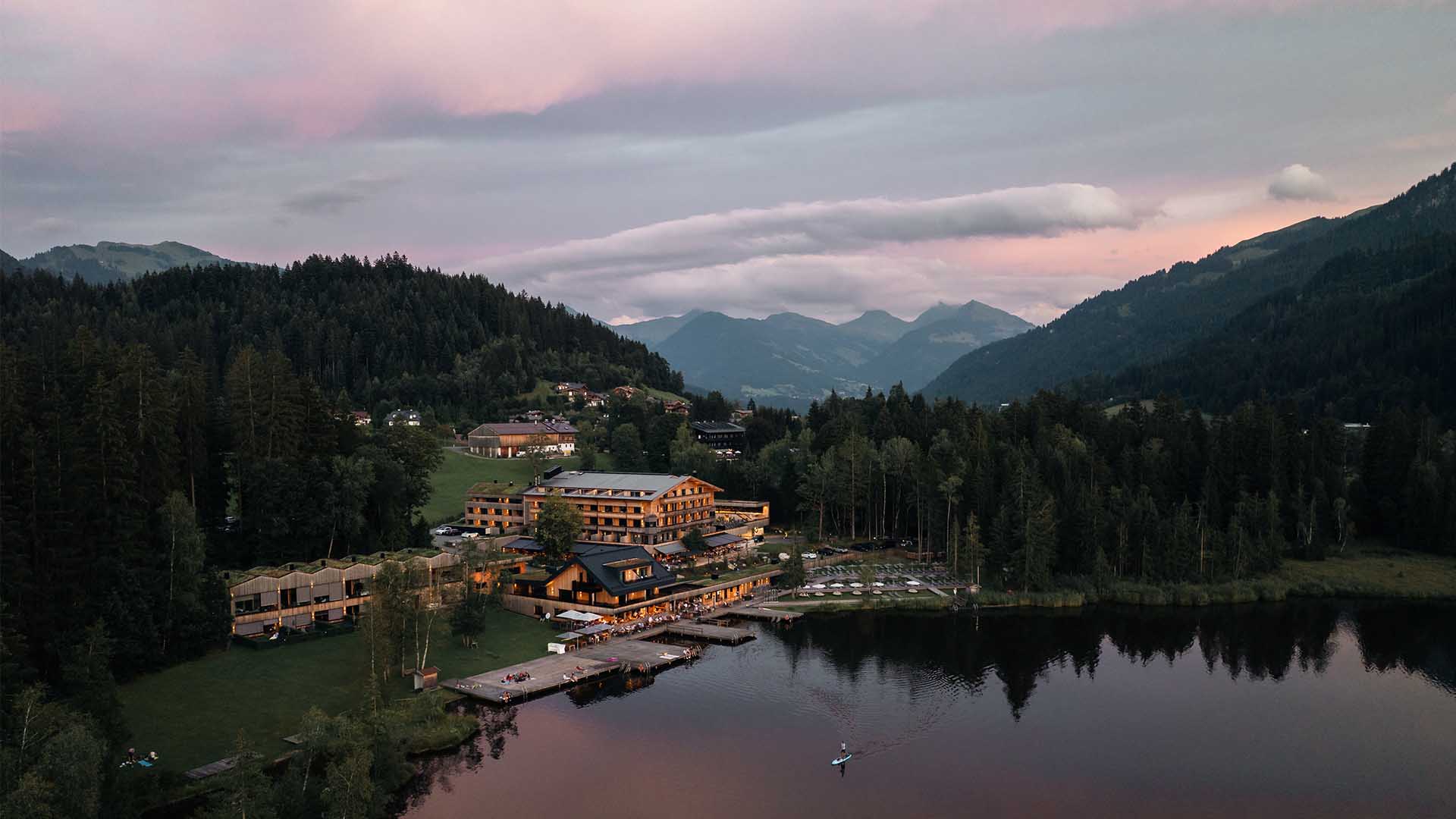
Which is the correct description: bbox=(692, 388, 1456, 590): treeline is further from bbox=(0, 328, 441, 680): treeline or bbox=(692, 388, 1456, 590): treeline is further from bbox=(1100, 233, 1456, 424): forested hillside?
bbox=(0, 328, 441, 680): treeline

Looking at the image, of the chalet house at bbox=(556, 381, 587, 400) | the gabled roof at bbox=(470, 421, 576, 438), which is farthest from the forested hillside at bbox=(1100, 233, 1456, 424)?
the chalet house at bbox=(556, 381, 587, 400)

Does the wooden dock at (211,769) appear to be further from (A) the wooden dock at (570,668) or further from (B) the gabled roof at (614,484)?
(B) the gabled roof at (614,484)

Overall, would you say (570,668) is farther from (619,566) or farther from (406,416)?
(406,416)

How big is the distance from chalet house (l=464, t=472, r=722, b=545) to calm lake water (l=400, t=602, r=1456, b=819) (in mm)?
22262

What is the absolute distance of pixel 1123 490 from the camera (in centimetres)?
8544

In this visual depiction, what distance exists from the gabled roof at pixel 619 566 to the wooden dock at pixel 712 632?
438 cm

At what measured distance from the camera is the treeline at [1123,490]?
7750 centimetres

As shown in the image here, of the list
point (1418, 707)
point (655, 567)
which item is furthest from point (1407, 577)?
point (655, 567)

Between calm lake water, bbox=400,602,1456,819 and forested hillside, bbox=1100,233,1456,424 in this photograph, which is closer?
calm lake water, bbox=400,602,1456,819

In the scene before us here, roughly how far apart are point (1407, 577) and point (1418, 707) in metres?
34.0

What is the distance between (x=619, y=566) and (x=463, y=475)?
5069 centimetres

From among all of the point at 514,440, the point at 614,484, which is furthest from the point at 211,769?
the point at 514,440

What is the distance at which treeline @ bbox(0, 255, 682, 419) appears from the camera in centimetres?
15025

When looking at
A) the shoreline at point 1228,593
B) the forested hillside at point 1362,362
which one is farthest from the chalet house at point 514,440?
the forested hillside at point 1362,362
